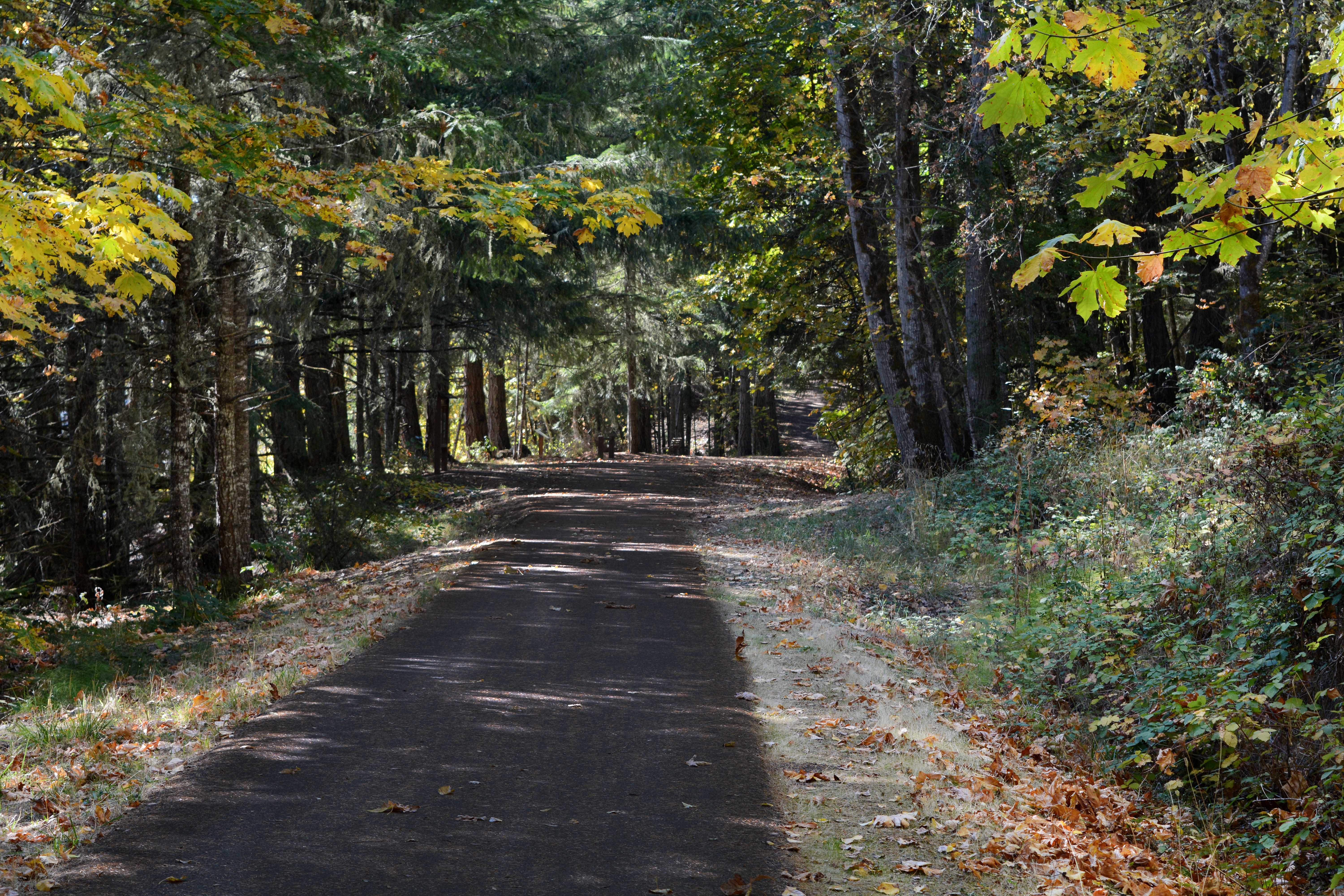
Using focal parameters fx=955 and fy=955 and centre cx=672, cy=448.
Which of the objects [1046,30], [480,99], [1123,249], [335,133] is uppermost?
[480,99]

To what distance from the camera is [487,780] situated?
545 cm

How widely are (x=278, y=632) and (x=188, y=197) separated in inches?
212

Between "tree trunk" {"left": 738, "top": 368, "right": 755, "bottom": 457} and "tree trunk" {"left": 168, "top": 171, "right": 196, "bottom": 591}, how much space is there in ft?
91.4

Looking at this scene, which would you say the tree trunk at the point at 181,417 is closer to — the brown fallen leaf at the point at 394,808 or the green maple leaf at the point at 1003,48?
the brown fallen leaf at the point at 394,808

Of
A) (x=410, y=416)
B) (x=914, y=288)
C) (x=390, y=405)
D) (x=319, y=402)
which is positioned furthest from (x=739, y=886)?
(x=410, y=416)

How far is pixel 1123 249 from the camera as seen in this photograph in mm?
17406

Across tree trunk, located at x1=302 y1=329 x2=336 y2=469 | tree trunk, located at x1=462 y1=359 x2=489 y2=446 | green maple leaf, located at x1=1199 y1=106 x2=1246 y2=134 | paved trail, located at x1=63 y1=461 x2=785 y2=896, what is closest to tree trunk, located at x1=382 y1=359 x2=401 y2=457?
tree trunk, located at x1=302 y1=329 x2=336 y2=469

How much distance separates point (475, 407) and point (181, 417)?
802 inches

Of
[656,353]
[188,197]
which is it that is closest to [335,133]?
[188,197]

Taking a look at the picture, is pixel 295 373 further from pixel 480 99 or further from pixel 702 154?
pixel 702 154

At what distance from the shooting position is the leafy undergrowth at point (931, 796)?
4445mm

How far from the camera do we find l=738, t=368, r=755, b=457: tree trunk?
128 ft

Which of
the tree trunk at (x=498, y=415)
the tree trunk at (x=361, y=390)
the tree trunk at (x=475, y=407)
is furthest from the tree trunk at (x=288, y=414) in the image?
the tree trunk at (x=498, y=415)

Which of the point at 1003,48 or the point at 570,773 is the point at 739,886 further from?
the point at 1003,48
